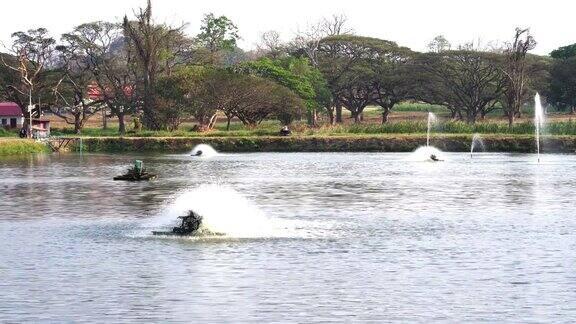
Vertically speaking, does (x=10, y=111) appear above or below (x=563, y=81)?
below

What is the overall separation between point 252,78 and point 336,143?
2711cm

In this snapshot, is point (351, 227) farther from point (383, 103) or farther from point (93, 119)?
point (93, 119)

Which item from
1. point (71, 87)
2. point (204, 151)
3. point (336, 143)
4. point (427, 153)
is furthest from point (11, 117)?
point (427, 153)

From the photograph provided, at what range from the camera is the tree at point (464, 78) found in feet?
477

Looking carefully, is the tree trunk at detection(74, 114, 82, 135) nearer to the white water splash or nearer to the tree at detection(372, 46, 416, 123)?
the tree at detection(372, 46, 416, 123)

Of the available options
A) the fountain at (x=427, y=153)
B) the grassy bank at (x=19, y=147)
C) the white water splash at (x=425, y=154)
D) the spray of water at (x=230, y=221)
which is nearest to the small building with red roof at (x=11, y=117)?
the grassy bank at (x=19, y=147)

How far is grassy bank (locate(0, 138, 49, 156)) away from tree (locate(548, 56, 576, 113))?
78600 millimetres

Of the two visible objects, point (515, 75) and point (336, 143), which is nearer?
point (336, 143)

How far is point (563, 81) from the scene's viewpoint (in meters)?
149

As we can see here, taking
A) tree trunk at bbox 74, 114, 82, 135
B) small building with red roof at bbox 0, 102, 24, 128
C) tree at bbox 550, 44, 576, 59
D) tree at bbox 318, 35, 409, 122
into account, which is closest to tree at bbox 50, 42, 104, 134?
tree trunk at bbox 74, 114, 82, 135

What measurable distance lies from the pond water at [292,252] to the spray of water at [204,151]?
1493 inches

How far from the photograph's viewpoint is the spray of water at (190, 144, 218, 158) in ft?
331

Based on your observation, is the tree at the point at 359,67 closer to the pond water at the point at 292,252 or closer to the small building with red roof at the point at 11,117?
the small building with red roof at the point at 11,117

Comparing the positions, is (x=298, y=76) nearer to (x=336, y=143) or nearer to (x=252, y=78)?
(x=252, y=78)
